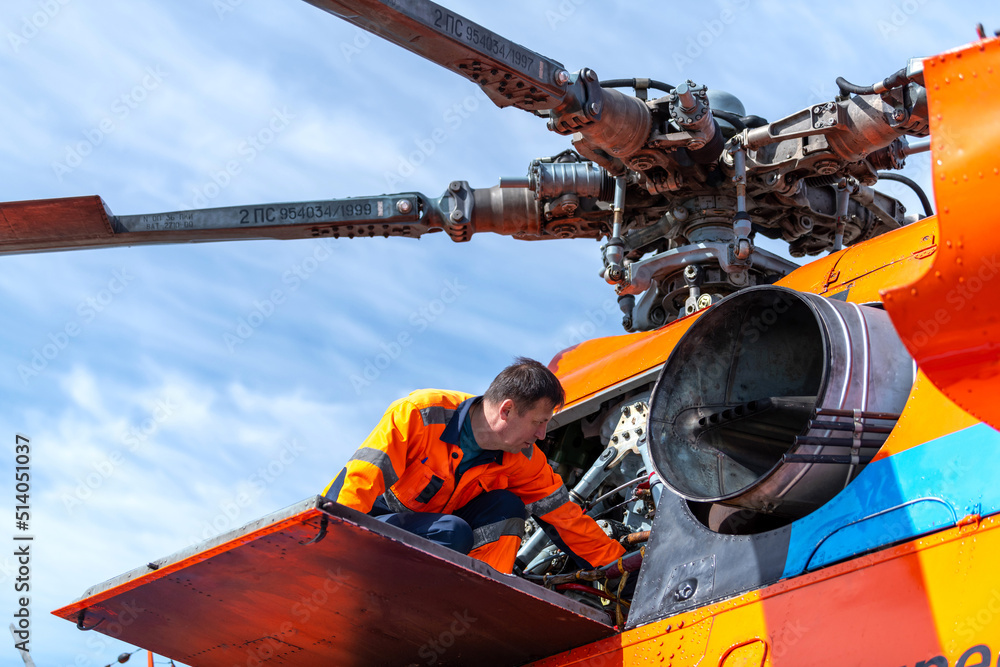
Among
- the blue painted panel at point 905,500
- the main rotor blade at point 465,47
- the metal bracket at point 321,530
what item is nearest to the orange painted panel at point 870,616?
the blue painted panel at point 905,500

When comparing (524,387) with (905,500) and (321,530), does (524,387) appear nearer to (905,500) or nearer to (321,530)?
(321,530)

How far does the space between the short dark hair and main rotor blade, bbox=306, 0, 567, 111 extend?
1.40 meters

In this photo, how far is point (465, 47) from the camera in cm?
466

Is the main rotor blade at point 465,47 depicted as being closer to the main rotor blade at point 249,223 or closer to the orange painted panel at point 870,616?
the main rotor blade at point 249,223

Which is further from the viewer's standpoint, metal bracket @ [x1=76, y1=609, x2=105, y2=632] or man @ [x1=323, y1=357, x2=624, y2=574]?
man @ [x1=323, y1=357, x2=624, y2=574]

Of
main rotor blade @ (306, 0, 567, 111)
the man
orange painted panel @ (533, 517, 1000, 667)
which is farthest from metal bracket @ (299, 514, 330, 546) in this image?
main rotor blade @ (306, 0, 567, 111)

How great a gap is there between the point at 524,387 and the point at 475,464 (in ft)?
1.35

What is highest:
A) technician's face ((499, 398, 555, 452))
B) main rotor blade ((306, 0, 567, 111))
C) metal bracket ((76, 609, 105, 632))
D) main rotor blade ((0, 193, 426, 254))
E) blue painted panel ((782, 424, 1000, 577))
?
main rotor blade ((0, 193, 426, 254))

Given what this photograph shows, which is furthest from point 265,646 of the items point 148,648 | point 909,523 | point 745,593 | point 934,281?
point 934,281

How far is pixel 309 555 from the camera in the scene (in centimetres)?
341

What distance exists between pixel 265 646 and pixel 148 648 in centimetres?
55

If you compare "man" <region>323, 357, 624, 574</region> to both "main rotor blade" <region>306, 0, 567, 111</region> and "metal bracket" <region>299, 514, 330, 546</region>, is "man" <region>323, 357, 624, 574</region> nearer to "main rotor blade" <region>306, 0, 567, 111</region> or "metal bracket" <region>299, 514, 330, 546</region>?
"metal bracket" <region>299, 514, 330, 546</region>

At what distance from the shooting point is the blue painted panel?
294 cm

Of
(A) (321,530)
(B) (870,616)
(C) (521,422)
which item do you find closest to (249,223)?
(C) (521,422)
